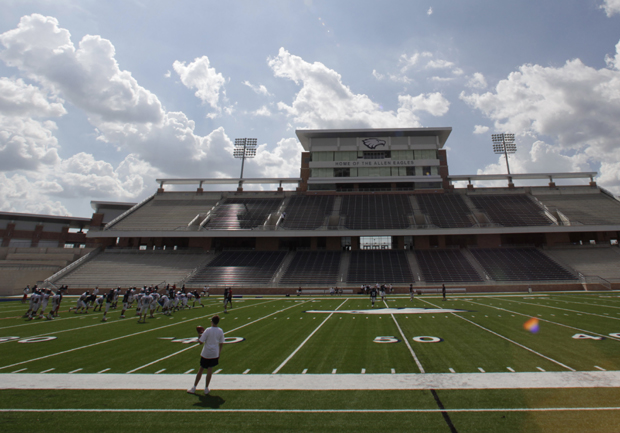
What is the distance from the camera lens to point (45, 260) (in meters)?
38.6

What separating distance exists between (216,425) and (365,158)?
157ft

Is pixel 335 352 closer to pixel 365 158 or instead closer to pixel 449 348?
pixel 449 348

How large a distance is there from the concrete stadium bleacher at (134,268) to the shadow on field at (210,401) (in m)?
30.8

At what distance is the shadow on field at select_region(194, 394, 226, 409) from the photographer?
18.2 feet

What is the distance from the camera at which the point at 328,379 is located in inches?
267

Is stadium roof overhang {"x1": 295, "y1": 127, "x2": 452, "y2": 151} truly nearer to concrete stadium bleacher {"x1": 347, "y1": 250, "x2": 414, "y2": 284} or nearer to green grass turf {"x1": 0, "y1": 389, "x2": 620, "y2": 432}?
concrete stadium bleacher {"x1": 347, "y1": 250, "x2": 414, "y2": 284}

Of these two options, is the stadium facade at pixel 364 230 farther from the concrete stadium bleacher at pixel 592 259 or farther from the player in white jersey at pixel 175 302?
the player in white jersey at pixel 175 302

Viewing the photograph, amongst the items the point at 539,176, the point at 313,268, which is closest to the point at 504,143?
the point at 539,176

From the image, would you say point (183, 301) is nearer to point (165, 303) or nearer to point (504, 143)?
point (165, 303)

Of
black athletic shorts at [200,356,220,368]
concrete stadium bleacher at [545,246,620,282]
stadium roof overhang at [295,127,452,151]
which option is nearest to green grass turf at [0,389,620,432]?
black athletic shorts at [200,356,220,368]

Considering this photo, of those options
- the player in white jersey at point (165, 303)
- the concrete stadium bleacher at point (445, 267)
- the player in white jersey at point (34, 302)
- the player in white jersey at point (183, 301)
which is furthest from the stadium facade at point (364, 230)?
the player in white jersey at point (34, 302)


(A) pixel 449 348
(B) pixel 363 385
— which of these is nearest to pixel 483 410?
(B) pixel 363 385

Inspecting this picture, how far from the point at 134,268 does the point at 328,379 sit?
3689 centimetres

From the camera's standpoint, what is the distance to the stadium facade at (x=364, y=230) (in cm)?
3403
